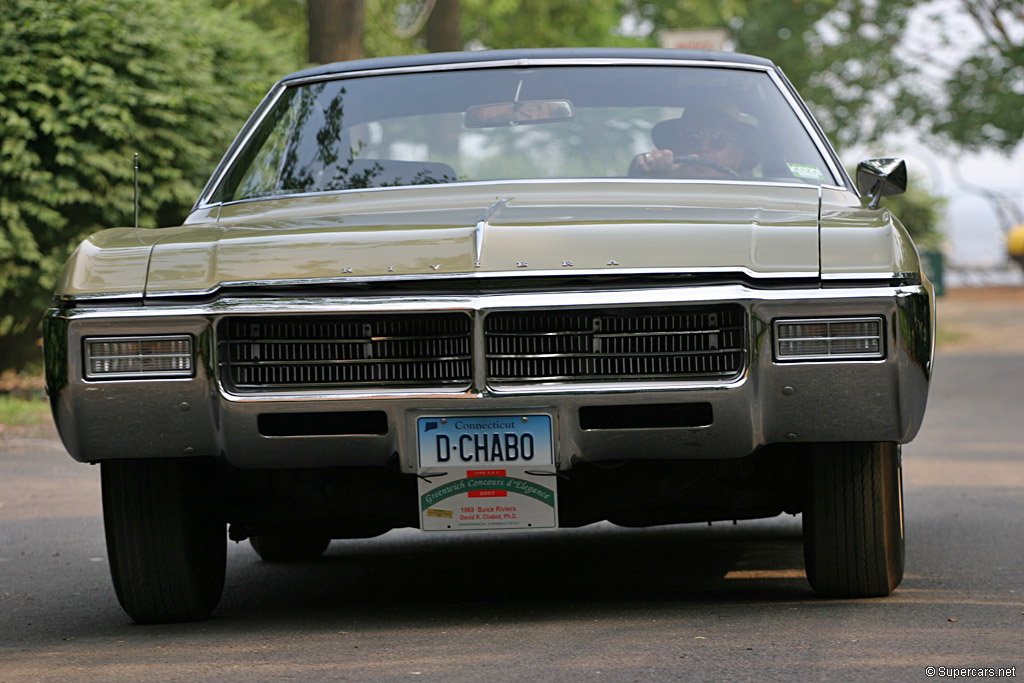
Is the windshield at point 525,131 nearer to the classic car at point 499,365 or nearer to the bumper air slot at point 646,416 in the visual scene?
the classic car at point 499,365

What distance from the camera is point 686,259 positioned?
409cm

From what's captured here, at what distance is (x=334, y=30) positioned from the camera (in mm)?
14766

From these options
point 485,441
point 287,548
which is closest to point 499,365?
point 485,441

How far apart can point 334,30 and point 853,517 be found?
36.5 ft

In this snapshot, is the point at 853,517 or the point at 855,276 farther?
the point at 853,517

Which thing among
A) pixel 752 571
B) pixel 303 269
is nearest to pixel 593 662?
pixel 303 269

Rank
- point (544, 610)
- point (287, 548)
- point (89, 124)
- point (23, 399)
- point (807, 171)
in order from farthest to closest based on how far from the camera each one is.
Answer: point (23, 399)
point (89, 124)
point (287, 548)
point (807, 171)
point (544, 610)

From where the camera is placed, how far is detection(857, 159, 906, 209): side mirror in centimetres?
523

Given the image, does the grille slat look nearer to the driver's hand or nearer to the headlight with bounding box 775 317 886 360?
the headlight with bounding box 775 317 886 360

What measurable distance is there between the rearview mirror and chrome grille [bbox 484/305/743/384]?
1.63m

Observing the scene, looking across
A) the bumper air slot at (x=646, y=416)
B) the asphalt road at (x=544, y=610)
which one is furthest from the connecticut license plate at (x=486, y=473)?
the asphalt road at (x=544, y=610)

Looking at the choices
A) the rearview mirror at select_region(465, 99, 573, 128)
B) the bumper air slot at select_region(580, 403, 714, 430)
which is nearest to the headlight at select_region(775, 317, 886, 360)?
the bumper air slot at select_region(580, 403, 714, 430)

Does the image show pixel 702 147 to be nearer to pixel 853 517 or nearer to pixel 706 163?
pixel 706 163

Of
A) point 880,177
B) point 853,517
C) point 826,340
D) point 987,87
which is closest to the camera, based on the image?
point 826,340
